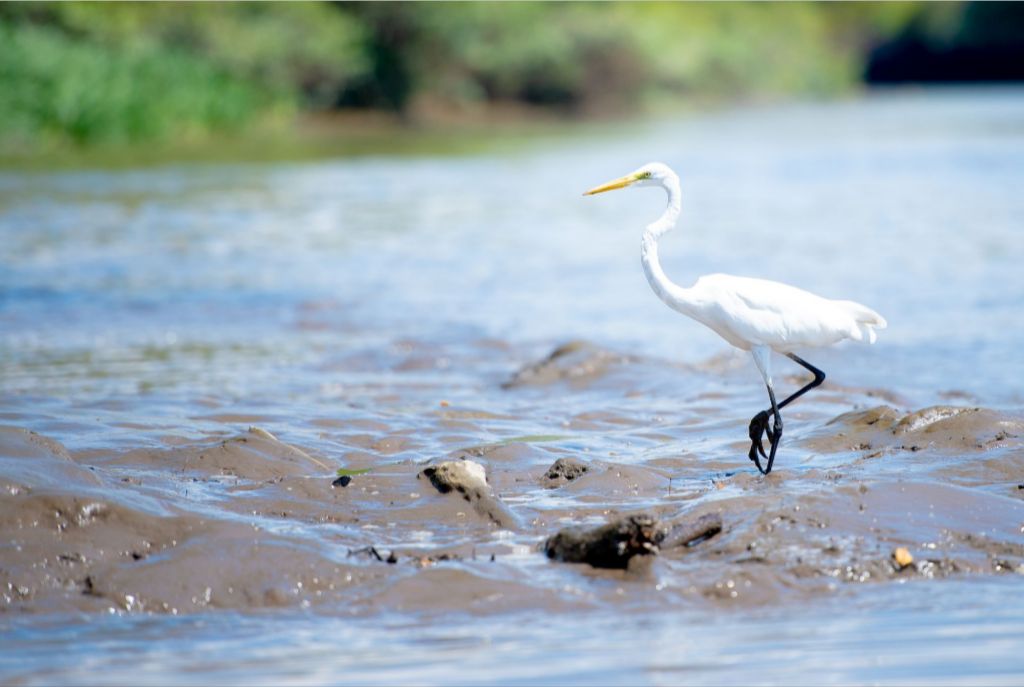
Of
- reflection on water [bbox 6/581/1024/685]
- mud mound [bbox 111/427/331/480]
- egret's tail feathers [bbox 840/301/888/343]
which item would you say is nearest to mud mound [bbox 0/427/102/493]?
mud mound [bbox 111/427/331/480]

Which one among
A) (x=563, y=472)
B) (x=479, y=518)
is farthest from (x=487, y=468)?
(x=479, y=518)

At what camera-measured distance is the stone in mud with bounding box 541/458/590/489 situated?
21.0ft

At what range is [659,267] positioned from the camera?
640 centimetres

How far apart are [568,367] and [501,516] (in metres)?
3.62

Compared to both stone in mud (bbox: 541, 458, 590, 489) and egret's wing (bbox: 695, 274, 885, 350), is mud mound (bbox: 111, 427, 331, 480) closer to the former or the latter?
stone in mud (bbox: 541, 458, 590, 489)

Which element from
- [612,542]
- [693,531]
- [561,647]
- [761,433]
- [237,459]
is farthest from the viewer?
[761,433]

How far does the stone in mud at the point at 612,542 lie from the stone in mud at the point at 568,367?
390 centimetres

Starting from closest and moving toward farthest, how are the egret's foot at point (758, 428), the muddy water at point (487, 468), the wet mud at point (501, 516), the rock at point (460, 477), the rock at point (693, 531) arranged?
1. the muddy water at point (487, 468)
2. the wet mud at point (501, 516)
3. the rock at point (693, 531)
4. the rock at point (460, 477)
5. the egret's foot at point (758, 428)

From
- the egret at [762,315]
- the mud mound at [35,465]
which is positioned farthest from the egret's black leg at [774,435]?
the mud mound at [35,465]

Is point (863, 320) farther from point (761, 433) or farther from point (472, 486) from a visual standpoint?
point (472, 486)

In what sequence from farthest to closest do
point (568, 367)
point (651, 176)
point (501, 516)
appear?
point (568, 367) → point (651, 176) → point (501, 516)

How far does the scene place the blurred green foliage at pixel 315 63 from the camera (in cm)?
3095

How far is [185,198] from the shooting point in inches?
883

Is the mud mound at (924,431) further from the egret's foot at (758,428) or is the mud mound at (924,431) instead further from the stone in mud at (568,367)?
the stone in mud at (568,367)
